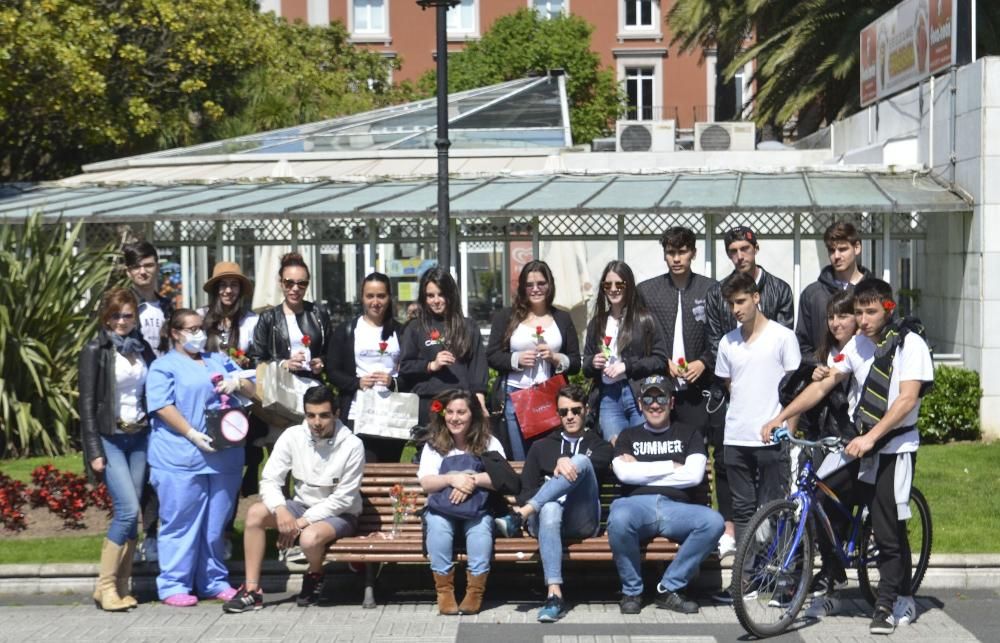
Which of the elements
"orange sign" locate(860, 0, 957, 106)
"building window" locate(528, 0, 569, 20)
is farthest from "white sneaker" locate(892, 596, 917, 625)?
"building window" locate(528, 0, 569, 20)

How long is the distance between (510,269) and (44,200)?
6022mm

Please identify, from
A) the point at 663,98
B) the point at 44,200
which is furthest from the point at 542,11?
the point at 44,200

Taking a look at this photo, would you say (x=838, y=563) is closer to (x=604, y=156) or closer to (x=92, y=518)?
(x=92, y=518)

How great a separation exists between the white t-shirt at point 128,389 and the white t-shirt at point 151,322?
0.43 m

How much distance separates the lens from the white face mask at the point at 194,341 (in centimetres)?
852

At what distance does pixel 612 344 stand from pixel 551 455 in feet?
3.13

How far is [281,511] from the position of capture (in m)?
8.34

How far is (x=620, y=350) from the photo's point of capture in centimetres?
894

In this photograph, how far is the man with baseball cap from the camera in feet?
26.7

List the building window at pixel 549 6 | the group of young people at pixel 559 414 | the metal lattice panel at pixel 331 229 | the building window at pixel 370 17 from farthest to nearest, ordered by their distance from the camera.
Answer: the building window at pixel 370 17 → the building window at pixel 549 6 → the metal lattice panel at pixel 331 229 → the group of young people at pixel 559 414

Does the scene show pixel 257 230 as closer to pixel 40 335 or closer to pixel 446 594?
pixel 40 335

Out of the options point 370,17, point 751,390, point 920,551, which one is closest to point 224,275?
point 751,390

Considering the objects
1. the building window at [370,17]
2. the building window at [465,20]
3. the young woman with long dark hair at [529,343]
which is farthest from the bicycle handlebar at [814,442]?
the building window at [370,17]

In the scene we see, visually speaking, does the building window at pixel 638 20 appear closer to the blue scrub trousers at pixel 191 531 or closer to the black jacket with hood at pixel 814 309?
the black jacket with hood at pixel 814 309
